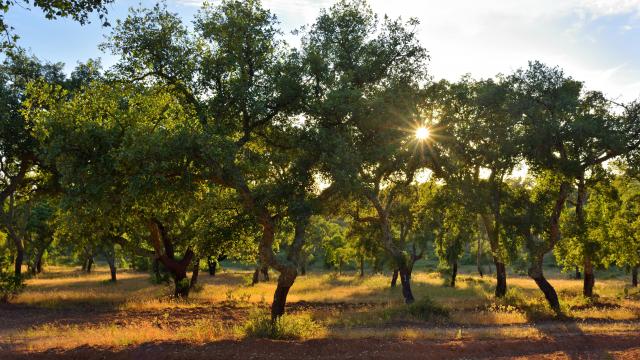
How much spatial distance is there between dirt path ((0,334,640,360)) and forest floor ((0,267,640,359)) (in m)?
0.03

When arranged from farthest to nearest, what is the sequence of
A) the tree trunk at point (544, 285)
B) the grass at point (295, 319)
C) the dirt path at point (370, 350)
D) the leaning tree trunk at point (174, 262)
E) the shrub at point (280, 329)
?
the leaning tree trunk at point (174, 262) → the tree trunk at point (544, 285) → the grass at point (295, 319) → the shrub at point (280, 329) → the dirt path at point (370, 350)

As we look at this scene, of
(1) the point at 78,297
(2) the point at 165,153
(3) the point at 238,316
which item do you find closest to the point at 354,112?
(2) the point at 165,153

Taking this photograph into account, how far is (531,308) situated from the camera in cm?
2478

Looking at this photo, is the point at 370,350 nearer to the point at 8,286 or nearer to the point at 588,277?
the point at 588,277

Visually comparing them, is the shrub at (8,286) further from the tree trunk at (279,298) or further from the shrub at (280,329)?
the shrub at (280,329)

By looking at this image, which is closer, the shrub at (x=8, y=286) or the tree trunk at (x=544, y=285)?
the tree trunk at (x=544, y=285)

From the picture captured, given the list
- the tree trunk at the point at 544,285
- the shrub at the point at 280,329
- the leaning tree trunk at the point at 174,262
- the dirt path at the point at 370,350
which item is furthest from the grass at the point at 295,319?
the leaning tree trunk at the point at 174,262

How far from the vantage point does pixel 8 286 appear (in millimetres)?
30000

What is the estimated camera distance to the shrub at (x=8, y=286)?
98.3 feet

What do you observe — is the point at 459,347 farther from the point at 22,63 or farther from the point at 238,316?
the point at 22,63

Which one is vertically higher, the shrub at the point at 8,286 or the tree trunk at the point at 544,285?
the tree trunk at the point at 544,285

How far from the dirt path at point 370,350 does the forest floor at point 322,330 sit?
30 mm

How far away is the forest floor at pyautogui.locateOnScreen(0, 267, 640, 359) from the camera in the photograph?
14.6m

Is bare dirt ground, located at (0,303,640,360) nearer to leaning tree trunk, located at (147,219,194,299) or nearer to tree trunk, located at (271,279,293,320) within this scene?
tree trunk, located at (271,279,293,320)
